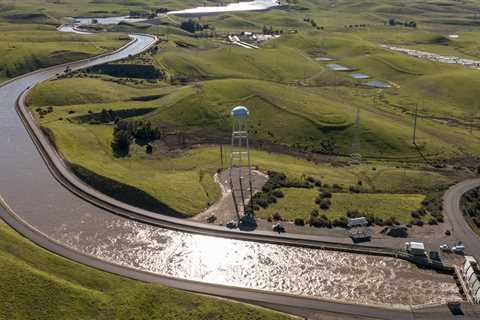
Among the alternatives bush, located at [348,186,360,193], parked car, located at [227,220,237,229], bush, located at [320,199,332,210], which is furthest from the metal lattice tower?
parked car, located at [227,220,237,229]

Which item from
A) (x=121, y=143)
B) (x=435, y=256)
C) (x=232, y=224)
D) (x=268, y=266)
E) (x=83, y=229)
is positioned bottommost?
(x=268, y=266)

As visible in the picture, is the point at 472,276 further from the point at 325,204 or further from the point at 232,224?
the point at 232,224

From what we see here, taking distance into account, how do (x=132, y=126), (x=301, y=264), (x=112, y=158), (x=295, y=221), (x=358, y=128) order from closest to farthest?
(x=301, y=264) < (x=295, y=221) < (x=112, y=158) < (x=132, y=126) < (x=358, y=128)

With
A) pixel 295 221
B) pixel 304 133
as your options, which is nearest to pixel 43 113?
pixel 304 133

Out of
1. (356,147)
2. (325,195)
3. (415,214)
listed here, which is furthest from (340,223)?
(356,147)

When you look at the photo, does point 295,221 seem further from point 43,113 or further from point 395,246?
point 43,113

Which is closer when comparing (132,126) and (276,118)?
(132,126)

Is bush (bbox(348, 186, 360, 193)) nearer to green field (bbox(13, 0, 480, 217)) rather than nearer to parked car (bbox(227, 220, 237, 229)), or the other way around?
green field (bbox(13, 0, 480, 217))
